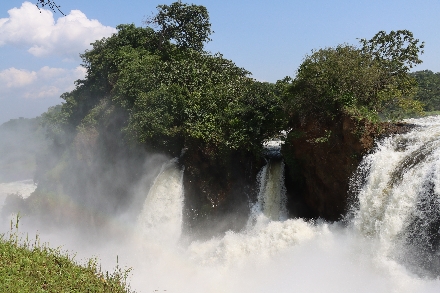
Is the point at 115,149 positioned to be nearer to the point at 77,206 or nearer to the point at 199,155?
the point at 77,206

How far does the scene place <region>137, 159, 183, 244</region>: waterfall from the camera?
1742 cm

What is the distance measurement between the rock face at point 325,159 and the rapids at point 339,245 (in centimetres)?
43

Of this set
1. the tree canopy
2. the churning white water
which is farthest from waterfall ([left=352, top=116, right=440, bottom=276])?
the tree canopy

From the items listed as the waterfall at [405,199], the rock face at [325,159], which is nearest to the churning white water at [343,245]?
the waterfall at [405,199]

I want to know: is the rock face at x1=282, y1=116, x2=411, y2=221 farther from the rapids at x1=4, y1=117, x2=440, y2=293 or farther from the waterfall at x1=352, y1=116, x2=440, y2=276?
the waterfall at x1=352, y1=116, x2=440, y2=276

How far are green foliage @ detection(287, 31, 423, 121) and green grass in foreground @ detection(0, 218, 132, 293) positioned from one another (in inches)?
344

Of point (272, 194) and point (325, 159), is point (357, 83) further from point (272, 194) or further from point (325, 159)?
point (272, 194)

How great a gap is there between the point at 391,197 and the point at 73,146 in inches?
858

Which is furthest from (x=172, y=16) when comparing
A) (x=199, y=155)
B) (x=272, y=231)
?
(x=272, y=231)

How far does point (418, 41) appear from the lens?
48.8ft

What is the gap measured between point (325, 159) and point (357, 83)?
109 inches

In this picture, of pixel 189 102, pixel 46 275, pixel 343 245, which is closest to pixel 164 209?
pixel 189 102

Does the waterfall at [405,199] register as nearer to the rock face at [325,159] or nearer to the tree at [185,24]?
the rock face at [325,159]

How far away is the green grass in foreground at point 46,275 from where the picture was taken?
7043 mm
